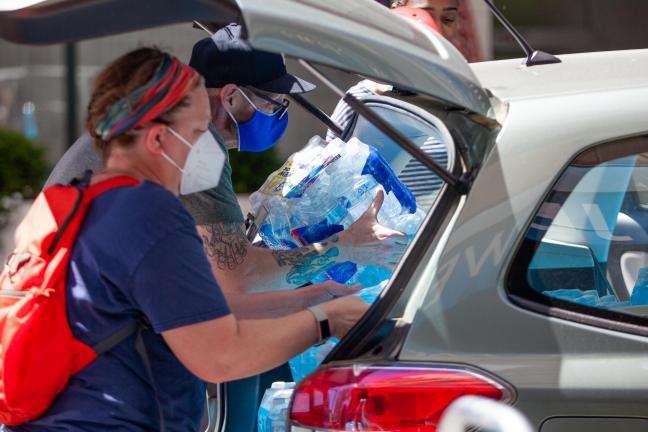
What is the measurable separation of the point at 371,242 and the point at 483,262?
0.92 m

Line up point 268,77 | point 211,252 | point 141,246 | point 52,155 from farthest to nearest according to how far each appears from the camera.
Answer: point 52,155
point 268,77
point 211,252
point 141,246

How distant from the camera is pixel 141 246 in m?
2.21

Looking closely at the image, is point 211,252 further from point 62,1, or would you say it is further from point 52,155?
point 52,155

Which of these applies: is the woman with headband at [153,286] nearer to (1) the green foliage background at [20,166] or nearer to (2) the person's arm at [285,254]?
(2) the person's arm at [285,254]

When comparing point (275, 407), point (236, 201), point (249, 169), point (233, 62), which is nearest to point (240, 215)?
point (236, 201)

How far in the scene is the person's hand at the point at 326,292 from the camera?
8.84 ft

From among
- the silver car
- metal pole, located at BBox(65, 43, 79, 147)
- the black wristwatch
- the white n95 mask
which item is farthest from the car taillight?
metal pole, located at BBox(65, 43, 79, 147)

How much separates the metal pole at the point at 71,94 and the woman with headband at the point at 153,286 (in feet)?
34.1

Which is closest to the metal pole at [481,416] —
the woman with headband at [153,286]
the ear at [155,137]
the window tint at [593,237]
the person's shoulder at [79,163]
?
the window tint at [593,237]

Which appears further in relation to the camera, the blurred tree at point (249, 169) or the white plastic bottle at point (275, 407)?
the blurred tree at point (249, 169)

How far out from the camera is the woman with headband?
7.29 feet

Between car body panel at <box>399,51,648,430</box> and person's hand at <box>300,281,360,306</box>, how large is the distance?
1.50ft

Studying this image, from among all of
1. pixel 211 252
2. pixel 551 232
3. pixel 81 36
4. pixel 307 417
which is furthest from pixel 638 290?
pixel 81 36

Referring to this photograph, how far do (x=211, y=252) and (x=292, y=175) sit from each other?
0.50 metres
